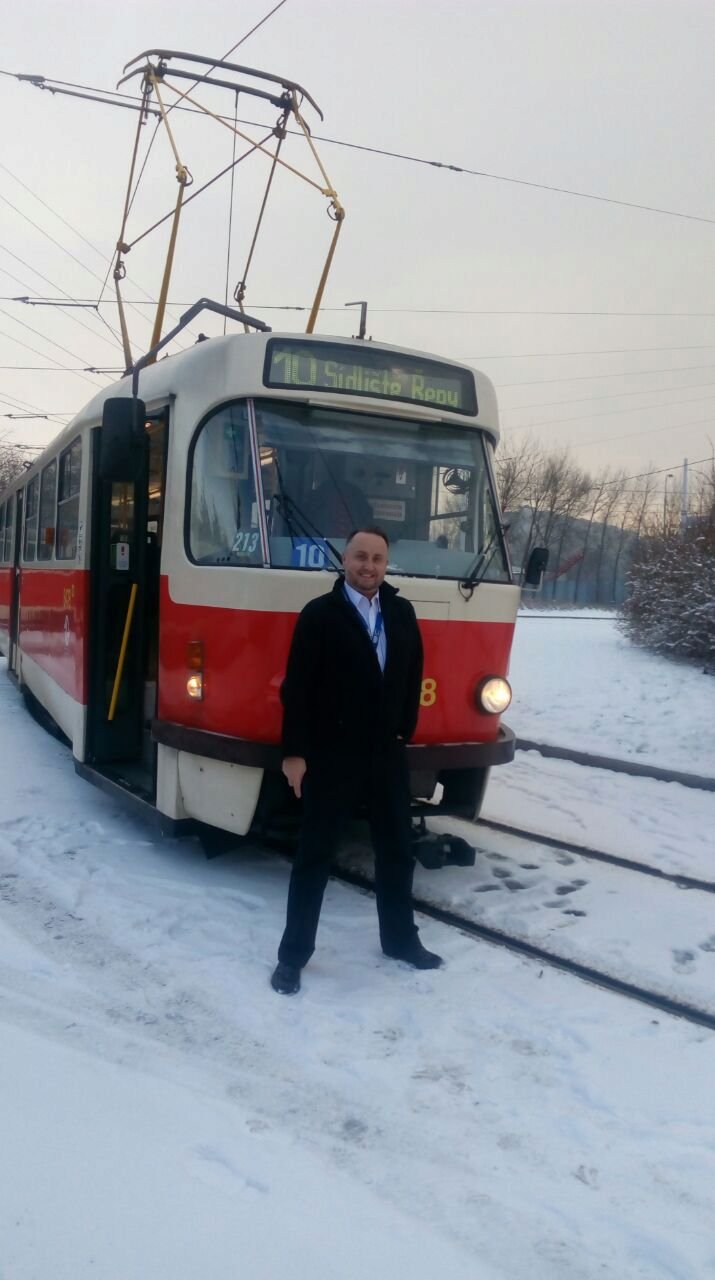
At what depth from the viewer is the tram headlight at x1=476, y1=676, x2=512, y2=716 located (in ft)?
19.5

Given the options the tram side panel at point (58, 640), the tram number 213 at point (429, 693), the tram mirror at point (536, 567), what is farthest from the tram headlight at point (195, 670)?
the tram mirror at point (536, 567)

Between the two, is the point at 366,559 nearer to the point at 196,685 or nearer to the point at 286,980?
the point at 196,685

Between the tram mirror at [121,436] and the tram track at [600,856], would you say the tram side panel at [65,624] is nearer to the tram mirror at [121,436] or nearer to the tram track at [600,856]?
the tram mirror at [121,436]

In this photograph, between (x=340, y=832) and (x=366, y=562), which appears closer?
(x=366, y=562)

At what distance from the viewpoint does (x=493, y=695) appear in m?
5.98

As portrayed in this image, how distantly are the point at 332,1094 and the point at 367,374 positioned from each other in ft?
12.7

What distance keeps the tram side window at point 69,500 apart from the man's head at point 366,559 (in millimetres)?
3804

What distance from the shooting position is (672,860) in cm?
682

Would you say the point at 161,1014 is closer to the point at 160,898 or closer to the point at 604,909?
the point at 160,898

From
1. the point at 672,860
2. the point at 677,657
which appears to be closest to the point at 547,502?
the point at 677,657

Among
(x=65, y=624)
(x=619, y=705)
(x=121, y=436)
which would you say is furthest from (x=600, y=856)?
(x=619, y=705)

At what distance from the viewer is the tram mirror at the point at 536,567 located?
252 inches

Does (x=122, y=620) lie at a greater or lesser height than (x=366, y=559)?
lesser

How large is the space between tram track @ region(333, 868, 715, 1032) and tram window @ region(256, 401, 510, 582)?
1901 millimetres
